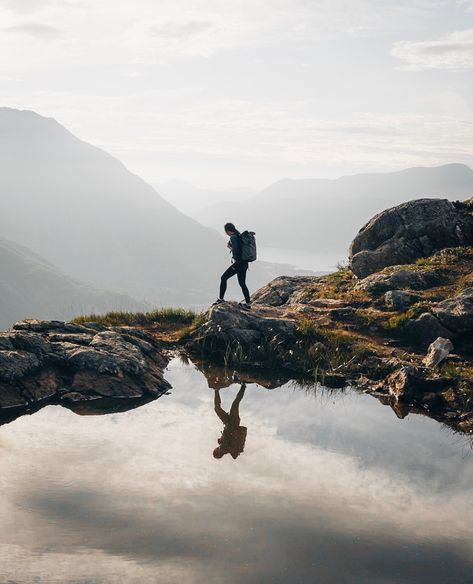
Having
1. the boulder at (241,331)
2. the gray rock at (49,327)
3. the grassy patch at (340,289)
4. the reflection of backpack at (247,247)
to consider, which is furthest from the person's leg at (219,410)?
the grassy patch at (340,289)

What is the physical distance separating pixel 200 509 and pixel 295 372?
22.8ft

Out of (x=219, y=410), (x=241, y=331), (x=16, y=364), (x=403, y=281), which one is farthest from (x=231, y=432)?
(x=403, y=281)

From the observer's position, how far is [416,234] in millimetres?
21359

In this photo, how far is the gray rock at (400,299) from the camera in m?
16.2

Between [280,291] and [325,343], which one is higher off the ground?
[280,291]

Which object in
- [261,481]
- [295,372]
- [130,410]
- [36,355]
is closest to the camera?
[261,481]

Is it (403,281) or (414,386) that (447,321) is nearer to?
(414,386)

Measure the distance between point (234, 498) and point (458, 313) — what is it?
9.30 m

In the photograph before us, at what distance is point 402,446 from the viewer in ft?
29.9

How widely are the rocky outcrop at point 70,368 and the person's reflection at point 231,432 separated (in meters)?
1.66

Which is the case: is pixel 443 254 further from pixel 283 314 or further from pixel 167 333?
pixel 167 333

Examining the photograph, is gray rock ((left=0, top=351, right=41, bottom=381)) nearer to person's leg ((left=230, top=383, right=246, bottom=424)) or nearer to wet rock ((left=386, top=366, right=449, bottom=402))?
person's leg ((left=230, top=383, right=246, bottom=424))

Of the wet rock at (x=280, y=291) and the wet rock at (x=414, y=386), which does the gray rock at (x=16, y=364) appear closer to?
the wet rock at (x=414, y=386)

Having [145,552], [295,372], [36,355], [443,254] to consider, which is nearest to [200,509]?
[145,552]
